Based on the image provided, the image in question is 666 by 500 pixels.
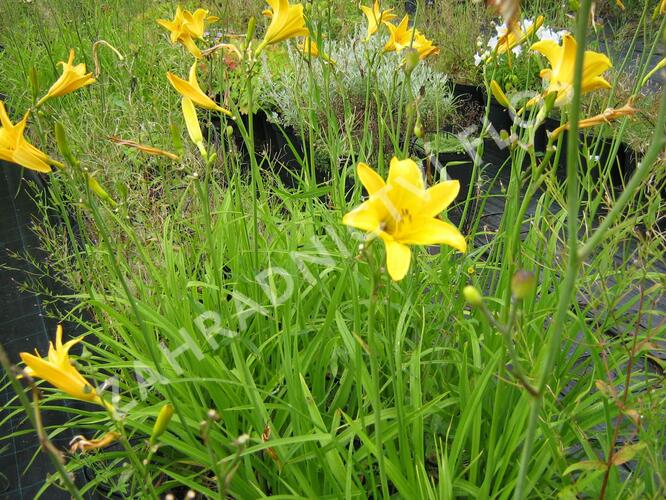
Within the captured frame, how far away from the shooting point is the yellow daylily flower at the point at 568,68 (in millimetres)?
1082

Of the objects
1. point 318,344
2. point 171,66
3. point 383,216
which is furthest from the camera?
point 171,66

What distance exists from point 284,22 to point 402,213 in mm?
717

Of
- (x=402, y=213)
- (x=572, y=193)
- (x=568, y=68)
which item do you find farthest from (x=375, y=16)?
(x=572, y=193)

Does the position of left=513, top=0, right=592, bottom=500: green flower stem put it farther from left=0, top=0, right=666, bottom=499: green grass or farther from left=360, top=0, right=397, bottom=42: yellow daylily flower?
left=360, top=0, right=397, bottom=42: yellow daylily flower

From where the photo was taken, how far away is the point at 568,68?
111 cm

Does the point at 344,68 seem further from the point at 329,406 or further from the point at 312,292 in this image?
the point at 329,406

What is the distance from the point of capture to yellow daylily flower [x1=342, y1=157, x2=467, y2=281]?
86 centimetres

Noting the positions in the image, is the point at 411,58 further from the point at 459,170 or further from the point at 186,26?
the point at 459,170

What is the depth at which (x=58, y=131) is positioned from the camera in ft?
3.18

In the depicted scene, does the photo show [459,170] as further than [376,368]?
Yes

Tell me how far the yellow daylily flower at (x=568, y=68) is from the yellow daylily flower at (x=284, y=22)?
549mm

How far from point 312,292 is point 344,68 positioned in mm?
2604

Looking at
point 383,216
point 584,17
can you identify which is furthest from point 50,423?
point 584,17

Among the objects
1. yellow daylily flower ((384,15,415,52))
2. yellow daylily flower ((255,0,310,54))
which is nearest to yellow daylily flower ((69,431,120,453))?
yellow daylily flower ((255,0,310,54))
